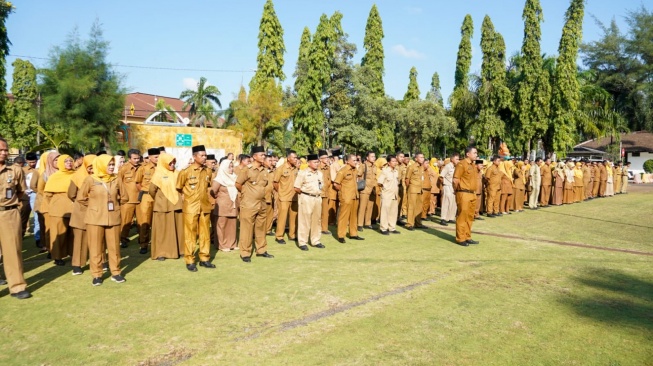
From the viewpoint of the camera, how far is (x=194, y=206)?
700 centimetres

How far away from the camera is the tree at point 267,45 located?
119ft

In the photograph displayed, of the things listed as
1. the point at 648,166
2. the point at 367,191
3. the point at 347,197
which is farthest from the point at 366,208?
the point at 648,166

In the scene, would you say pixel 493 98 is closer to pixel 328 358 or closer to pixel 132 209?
→ pixel 132 209

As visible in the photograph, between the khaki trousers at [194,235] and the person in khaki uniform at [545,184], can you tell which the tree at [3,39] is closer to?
the khaki trousers at [194,235]

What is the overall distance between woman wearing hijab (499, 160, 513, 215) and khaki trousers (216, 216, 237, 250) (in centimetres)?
904

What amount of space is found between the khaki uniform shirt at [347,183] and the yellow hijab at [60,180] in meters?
4.96

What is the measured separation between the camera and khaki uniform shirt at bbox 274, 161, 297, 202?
9672 mm

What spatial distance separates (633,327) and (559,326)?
78 cm

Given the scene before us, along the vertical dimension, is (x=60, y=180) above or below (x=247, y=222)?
above

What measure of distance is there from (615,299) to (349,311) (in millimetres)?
3384

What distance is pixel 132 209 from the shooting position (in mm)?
9070

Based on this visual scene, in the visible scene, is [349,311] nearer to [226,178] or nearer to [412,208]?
[226,178]

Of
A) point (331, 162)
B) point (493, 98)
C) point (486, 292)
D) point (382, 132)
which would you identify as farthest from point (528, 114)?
point (486, 292)

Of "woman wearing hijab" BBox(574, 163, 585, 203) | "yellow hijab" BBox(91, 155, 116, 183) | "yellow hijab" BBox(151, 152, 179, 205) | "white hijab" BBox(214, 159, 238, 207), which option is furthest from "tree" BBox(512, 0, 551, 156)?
"yellow hijab" BBox(91, 155, 116, 183)
